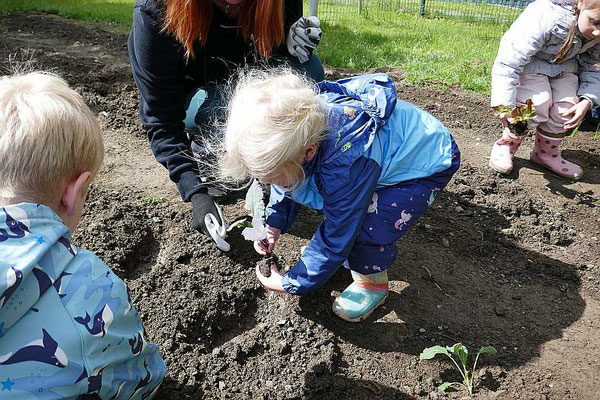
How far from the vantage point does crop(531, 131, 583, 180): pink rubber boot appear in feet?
10.4

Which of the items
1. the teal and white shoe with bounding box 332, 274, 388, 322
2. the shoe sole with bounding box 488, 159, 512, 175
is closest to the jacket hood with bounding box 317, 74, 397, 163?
the teal and white shoe with bounding box 332, 274, 388, 322

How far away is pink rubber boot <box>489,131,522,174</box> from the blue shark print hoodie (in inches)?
99.3

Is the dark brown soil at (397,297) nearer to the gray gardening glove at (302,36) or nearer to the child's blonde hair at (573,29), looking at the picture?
the child's blonde hair at (573,29)

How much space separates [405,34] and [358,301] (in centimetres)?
567

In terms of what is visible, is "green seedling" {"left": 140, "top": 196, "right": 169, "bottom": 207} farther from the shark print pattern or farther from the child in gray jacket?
the child in gray jacket

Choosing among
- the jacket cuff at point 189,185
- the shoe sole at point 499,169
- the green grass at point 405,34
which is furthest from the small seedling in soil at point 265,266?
the green grass at point 405,34

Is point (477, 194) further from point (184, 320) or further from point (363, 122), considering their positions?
point (184, 320)

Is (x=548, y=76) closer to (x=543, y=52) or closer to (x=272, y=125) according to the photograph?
(x=543, y=52)

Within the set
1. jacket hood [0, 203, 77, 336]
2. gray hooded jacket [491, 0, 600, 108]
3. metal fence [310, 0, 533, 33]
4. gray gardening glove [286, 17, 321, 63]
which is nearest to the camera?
jacket hood [0, 203, 77, 336]

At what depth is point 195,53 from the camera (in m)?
2.58

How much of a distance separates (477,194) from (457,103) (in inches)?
53.4

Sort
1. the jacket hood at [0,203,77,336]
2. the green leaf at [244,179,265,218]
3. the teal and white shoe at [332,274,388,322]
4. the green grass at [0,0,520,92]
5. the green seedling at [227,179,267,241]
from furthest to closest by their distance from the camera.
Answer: the green grass at [0,0,520,92], the green leaf at [244,179,265,218], the green seedling at [227,179,267,241], the teal and white shoe at [332,274,388,322], the jacket hood at [0,203,77,336]

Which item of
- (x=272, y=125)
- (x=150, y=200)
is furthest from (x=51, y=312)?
(x=150, y=200)

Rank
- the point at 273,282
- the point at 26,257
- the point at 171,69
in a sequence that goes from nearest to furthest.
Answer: the point at 26,257 < the point at 273,282 < the point at 171,69
